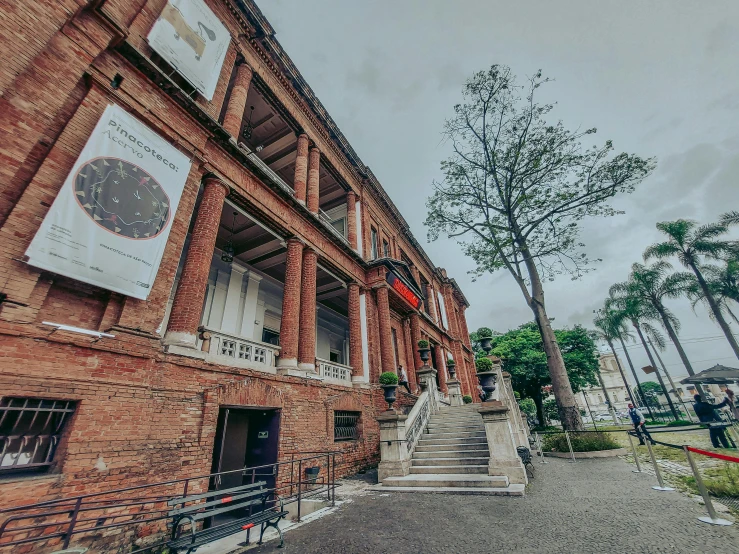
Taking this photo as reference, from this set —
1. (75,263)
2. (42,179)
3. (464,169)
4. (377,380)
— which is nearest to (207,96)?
(42,179)

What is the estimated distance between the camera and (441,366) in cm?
1950

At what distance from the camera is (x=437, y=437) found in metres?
9.24

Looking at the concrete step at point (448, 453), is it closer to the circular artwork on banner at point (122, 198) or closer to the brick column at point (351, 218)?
the circular artwork on banner at point (122, 198)

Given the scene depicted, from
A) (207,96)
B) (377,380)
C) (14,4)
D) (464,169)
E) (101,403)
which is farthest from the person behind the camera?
(464,169)

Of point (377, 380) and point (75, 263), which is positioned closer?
point (75, 263)

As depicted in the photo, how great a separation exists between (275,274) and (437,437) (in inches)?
351

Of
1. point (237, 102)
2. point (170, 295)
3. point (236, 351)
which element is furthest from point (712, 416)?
point (237, 102)

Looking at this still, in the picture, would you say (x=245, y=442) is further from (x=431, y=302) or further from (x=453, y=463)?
(x=431, y=302)

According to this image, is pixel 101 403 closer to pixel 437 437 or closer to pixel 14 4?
pixel 14 4

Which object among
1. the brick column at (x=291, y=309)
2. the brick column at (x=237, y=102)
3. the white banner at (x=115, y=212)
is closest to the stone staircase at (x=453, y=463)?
the brick column at (x=291, y=309)

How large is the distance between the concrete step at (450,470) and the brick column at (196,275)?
6365 mm

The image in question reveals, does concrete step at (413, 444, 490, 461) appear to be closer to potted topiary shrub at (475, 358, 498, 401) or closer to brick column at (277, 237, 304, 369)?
potted topiary shrub at (475, 358, 498, 401)

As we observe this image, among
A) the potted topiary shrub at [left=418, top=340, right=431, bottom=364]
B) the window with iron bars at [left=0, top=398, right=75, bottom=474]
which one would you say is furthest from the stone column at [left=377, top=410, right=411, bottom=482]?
the window with iron bars at [left=0, top=398, right=75, bottom=474]

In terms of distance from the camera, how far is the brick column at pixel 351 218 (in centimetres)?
1432
